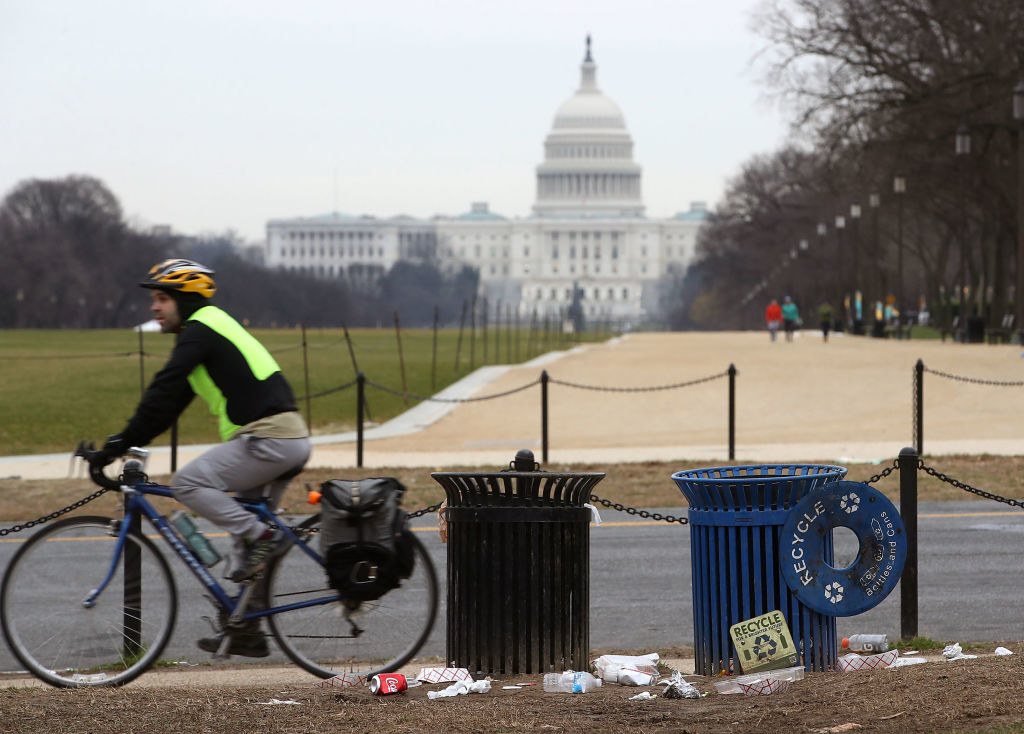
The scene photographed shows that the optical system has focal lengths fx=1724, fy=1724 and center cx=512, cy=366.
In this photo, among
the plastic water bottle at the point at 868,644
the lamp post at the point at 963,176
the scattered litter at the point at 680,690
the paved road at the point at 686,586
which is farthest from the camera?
the lamp post at the point at 963,176

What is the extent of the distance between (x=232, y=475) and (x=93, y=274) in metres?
102

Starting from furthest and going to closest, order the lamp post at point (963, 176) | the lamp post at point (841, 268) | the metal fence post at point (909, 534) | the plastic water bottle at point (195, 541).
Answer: the lamp post at point (841, 268)
the lamp post at point (963, 176)
the metal fence post at point (909, 534)
the plastic water bottle at point (195, 541)

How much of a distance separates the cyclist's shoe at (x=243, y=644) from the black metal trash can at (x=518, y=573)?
0.80m

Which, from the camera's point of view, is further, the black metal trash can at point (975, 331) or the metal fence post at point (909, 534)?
the black metal trash can at point (975, 331)

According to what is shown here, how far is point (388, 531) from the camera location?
6.90 m

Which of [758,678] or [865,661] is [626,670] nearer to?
[758,678]

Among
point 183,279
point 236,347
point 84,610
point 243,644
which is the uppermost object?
point 183,279

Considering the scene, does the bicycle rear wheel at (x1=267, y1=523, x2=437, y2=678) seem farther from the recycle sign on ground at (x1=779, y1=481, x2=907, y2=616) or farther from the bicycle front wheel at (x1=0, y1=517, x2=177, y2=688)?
the recycle sign on ground at (x1=779, y1=481, x2=907, y2=616)

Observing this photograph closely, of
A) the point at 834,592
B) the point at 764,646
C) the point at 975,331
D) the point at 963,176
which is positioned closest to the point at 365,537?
the point at 764,646

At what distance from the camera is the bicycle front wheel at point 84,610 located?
701 cm

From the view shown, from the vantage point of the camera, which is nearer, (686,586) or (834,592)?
(834,592)

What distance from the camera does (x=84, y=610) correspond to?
7.22 meters

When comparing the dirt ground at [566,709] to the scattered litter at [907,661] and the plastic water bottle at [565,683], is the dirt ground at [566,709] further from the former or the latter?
the scattered litter at [907,661]

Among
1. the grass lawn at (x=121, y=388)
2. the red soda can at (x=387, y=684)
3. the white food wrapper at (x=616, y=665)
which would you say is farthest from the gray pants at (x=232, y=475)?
the grass lawn at (x=121, y=388)
